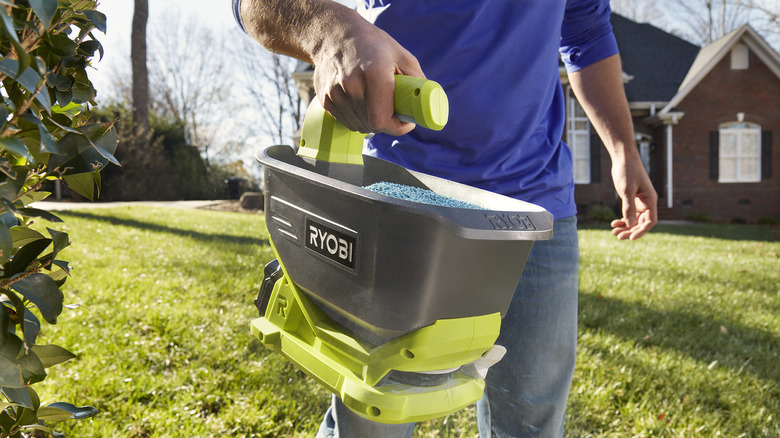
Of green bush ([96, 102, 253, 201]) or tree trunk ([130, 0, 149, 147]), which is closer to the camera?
tree trunk ([130, 0, 149, 147])

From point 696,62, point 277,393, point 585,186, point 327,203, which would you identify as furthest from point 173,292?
point 696,62

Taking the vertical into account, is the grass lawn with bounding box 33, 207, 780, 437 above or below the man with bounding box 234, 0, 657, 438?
below

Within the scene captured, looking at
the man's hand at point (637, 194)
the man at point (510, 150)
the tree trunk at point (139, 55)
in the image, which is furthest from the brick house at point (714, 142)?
the man at point (510, 150)

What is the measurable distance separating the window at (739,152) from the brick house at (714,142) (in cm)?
2

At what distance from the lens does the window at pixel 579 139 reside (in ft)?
51.6

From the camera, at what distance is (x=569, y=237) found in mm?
1654

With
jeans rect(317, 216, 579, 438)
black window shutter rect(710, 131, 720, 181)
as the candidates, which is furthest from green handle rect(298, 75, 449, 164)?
black window shutter rect(710, 131, 720, 181)

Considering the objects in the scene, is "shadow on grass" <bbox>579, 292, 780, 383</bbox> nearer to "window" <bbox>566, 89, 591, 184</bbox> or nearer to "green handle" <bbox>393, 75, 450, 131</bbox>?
"green handle" <bbox>393, 75, 450, 131</bbox>

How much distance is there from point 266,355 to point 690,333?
302 centimetres

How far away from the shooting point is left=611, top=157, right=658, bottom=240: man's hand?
1921 millimetres

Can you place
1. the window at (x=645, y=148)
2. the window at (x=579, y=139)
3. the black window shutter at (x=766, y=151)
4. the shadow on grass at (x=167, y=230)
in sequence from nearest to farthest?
the shadow on grass at (x=167, y=230) < the black window shutter at (x=766, y=151) < the window at (x=579, y=139) < the window at (x=645, y=148)

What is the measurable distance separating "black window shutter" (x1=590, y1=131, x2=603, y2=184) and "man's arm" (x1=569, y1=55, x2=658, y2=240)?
14320 millimetres

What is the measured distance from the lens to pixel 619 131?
1.93 meters

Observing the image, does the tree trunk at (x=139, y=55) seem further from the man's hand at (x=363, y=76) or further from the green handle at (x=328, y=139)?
the man's hand at (x=363, y=76)
